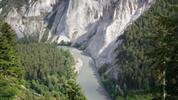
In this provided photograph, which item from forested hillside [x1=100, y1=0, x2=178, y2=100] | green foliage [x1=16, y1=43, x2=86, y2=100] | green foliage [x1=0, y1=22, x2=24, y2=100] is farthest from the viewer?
green foliage [x1=16, y1=43, x2=86, y2=100]

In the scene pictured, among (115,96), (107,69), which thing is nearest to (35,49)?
(107,69)

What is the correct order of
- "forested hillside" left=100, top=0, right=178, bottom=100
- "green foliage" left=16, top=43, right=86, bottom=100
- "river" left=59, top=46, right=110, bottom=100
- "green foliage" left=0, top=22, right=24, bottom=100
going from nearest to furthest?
"forested hillside" left=100, top=0, right=178, bottom=100
"green foliage" left=0, top=22, right=24, bottom=100
"green foliage" left=16, top=43, right=86, bottom=100
"river" left=59, top=46, right=110, bottom=100

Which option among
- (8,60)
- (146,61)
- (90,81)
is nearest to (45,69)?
(90,81)

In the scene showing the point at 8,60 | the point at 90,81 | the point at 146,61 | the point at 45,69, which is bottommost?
the point at 90,81

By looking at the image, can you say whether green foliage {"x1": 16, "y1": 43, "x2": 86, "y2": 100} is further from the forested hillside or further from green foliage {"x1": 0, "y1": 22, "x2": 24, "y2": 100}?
green foliage {"x1": 0, "y1": 22, "x2": 24, "y2": 100}

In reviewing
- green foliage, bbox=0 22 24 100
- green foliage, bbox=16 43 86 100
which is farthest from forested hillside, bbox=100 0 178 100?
green foliage, bbox=16 43 86 100

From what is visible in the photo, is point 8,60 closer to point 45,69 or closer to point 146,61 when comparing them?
point 146,61

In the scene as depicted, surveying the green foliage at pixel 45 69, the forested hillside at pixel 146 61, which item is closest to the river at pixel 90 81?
the forested hillside at pixel 146 61

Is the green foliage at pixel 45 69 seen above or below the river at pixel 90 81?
above

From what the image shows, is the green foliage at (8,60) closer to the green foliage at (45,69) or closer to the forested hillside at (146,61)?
the forested hillside at (146,61)
